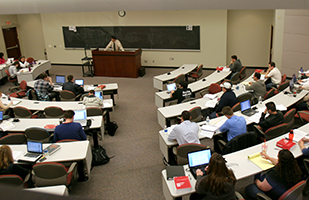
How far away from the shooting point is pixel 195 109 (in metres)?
5.99

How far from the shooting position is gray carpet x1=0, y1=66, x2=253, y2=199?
4.83 metres

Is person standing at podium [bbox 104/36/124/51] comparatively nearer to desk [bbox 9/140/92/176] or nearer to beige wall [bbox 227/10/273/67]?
beige wall [bbox 227/10/273/67]

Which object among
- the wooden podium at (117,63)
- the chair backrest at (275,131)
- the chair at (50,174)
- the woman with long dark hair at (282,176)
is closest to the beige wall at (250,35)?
the wooden podium at (117,63)

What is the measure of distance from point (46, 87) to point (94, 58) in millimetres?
4551

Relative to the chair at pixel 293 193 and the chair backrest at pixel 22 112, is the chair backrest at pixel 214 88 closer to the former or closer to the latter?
the chair at pixel 293 193

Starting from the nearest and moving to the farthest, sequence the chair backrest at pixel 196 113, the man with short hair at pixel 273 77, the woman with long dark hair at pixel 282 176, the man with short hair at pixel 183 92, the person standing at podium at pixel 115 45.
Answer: the woman with long dark hair at pixel 282 176 < the chair backrest at pixel 196 113 < the man with short hair at pixel 183 92 < the man with short hair at pixel 273 77 < the person standing at podium at pixel 115 45

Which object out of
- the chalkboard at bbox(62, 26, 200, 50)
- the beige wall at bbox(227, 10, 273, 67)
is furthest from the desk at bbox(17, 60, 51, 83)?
the beige wall at bbox(227, 10, 273, 67)

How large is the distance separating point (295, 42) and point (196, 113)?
6.20 meters

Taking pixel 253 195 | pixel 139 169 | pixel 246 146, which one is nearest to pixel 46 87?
pixel 139 169

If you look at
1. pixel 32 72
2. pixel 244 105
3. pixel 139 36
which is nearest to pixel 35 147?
pixel 244 105

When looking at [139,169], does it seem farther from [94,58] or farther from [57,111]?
[94,58]

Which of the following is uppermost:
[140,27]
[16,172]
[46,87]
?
[140,27]

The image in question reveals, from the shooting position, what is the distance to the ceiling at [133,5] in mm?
740

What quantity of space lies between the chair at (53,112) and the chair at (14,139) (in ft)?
4.68
